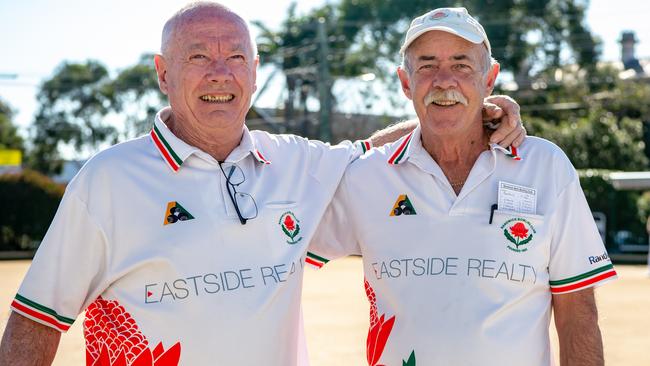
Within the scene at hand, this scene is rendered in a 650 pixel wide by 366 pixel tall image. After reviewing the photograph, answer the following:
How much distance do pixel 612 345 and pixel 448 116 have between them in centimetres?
673

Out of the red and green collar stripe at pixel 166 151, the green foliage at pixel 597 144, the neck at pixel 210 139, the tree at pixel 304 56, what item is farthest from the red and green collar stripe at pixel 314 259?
the green foliage at pixel 597 144

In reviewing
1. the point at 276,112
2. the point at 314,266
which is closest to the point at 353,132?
the point at 276,112

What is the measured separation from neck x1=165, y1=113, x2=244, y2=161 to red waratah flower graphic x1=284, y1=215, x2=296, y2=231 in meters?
0.39

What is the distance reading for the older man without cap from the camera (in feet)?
10.9

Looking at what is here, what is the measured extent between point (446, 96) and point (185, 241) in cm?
129

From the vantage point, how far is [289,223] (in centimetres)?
363

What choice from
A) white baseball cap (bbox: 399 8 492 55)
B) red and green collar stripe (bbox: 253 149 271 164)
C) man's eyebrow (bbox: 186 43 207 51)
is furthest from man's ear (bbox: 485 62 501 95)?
man's eyebrow (bbox: 186 43 207 51)

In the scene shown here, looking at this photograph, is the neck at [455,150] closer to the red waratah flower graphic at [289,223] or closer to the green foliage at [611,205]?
the red waratah flower graphic at [289,223]

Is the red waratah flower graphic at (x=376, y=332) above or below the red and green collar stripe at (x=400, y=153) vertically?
below

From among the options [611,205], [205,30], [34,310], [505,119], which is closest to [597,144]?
[611,205]

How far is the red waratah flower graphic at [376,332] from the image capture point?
3576 millimetres

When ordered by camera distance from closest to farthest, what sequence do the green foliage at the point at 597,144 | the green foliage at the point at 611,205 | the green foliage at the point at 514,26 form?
the green foliage at the point at 611,205 → the green foliage at the point at 597,144 → the green foliage at the point at 514,26

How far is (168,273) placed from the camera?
337 centimetres

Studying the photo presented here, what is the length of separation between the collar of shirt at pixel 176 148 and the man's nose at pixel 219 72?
307mm
